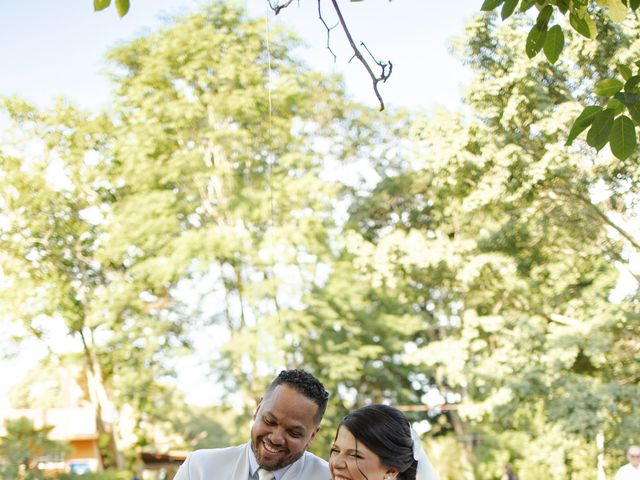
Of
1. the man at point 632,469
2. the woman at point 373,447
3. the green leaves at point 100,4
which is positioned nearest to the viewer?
the green leaves at point 100,4

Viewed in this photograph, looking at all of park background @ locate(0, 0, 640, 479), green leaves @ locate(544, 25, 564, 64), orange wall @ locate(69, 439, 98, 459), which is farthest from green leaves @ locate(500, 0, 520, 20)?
orange wall @ locate(69, 439, 98, 459)

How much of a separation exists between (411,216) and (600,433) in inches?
272

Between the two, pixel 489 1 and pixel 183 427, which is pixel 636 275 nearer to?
pixel 489 1

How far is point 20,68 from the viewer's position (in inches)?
1043

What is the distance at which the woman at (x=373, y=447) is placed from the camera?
269cm

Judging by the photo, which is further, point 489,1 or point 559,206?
point 559,206

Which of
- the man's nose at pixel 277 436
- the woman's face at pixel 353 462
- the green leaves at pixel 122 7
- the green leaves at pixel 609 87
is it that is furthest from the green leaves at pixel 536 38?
the man's nose at pixel 277 436

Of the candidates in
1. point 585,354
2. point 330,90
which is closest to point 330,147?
point 330,90

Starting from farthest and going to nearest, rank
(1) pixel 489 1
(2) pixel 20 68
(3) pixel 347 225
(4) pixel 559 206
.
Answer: (2) pixel 20 68
(3) pixel 347 225
(4) pixel 559 206
(1) pixel 489 1

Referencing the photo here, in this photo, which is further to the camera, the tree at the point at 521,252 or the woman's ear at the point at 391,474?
the tree at the point at 521,252

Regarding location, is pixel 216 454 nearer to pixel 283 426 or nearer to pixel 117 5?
pixel 283 426

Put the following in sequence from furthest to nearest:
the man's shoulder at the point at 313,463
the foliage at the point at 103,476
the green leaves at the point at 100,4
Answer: the foliage at the point at 103,476, the man's shoulder at the point at 313,463, the green leaves at the point at 100,4

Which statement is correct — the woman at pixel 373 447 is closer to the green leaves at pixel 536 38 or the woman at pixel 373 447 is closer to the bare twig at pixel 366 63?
the bare twig at pixel 366 63

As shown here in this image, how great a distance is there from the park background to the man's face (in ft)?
41.9
